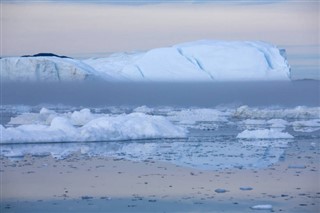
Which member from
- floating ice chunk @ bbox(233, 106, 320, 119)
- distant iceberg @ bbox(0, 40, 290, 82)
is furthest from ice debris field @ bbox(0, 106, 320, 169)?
distant iceberg @ bbox(0, 40, 290, 82)

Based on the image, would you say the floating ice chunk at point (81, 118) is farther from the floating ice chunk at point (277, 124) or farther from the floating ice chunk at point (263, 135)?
the floating ice chunk at point (263, 135)

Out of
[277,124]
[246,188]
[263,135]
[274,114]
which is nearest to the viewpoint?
[246,188]

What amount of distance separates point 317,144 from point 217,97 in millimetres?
26128

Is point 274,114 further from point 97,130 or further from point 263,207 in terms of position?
point 263,207

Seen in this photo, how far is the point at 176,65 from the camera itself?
1330 inches

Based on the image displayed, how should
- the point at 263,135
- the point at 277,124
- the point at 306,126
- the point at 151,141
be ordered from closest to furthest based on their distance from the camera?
the point at 151,141
the point at 263,135
the point at 277,124
the point at 306,126

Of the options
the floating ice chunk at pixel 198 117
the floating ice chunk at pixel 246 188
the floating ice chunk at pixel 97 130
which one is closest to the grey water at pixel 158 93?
the floating ice chunk at pixel 198 117

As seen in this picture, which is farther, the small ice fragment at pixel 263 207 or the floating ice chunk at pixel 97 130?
the floating ice chunk at pixel 97 130

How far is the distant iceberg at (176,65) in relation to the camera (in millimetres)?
30203

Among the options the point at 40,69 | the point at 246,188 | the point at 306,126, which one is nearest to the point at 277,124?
the point at 306,126

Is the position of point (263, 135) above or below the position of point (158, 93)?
below

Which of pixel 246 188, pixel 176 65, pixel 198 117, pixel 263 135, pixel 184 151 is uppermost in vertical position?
pixel 176 65

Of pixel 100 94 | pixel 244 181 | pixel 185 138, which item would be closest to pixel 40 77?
pixel 100 94

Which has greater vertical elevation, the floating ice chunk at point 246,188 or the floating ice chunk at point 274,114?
the floating ice chunk at point 274,114
